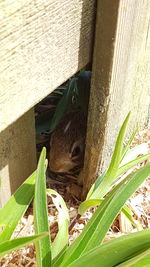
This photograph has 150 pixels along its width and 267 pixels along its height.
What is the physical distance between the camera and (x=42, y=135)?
1.83m

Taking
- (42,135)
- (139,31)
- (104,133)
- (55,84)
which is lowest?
(42,135)

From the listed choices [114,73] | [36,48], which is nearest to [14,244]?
[36,48]

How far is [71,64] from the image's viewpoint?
1.17 metres

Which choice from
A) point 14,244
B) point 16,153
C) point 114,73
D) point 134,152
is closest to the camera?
point 14,244

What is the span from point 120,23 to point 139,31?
16 centimetres

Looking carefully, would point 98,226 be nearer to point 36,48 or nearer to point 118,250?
point 118,250

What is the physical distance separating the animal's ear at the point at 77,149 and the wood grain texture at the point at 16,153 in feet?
0.60

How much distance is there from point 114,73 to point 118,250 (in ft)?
1.91

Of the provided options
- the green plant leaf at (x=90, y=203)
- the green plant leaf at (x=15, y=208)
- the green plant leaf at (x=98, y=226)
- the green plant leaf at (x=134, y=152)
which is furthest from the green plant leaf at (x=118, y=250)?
the green plant leaf at (x=134, y=152)

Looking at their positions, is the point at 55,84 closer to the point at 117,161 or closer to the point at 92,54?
the point at 92,54

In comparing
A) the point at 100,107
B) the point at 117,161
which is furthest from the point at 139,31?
the point at 117,161

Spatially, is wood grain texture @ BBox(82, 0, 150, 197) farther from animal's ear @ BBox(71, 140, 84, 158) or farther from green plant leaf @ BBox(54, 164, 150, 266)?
green plant leaf @ BBox(54, 164, 150, 266)

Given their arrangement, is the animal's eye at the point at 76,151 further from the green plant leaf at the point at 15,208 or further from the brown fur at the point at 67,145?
the green plant leaf at the point at 15,208

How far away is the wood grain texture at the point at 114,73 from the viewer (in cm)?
118
